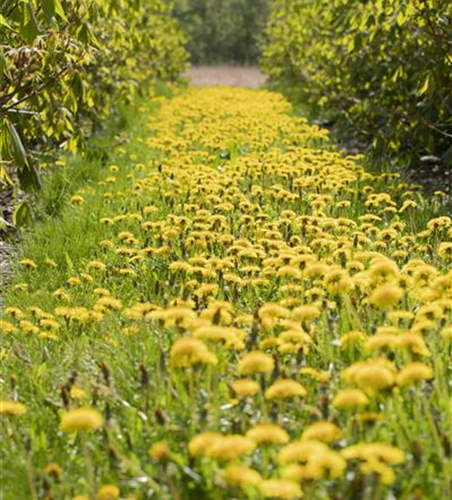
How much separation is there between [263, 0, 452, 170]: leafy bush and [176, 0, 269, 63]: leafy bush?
28689 millimetres

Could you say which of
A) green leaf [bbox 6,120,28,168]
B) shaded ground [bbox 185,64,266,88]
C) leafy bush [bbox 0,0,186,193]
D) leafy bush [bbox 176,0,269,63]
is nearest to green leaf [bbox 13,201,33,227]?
leafy bush [bbox 0,0,186,193]

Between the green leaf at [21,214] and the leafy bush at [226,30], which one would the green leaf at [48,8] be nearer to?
the green leaf at [21,214]

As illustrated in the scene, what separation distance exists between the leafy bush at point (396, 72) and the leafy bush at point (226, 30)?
28.7 metres

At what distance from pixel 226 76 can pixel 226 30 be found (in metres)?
7.80

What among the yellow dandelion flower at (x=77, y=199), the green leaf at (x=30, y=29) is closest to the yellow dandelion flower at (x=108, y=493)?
the green leaf at (x=30, y=29)

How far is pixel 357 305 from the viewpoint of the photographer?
2906 mm

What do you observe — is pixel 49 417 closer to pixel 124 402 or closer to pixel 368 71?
pixel 124 402

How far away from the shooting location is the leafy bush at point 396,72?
5195 millimetres

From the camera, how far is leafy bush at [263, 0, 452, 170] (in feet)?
17.0

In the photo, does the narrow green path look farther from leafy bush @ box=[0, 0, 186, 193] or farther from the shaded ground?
the shaded ground

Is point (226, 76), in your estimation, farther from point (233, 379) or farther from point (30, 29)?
point (233, 379)

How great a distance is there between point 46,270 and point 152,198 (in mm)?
1291

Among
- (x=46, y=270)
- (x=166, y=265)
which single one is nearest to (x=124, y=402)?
(x=166, y=265)

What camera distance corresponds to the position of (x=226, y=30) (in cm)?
3891
